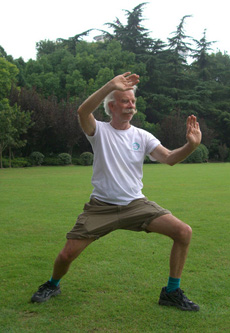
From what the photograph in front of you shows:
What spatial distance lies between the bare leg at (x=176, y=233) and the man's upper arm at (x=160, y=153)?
2.02 feet

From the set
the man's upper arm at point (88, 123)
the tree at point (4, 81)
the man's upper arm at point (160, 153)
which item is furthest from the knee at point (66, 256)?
the tree at point (4, 81)

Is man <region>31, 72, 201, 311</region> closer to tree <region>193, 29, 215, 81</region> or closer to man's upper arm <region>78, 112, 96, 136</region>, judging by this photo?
man's upper arm <region>78, 112, 96, 136</region>

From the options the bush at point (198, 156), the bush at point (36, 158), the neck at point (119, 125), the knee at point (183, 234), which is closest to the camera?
the knee at point (183, 234)

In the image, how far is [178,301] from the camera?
3936mm

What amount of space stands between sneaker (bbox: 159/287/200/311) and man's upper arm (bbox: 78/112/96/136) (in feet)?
6.18

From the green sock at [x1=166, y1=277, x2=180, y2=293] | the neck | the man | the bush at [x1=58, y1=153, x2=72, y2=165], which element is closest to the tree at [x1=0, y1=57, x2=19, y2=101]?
the bush at [x1=58, y1=153, x2=72, y2=165]

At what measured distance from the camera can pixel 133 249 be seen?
20.3 ft

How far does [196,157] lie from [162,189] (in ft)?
95.8

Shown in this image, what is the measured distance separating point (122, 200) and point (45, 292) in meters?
1.34

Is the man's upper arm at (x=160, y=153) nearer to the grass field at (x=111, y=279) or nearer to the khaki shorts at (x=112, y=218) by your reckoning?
the khaki shorts at (x=112, y=218)

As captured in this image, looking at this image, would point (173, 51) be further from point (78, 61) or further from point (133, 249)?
point (133, 249)

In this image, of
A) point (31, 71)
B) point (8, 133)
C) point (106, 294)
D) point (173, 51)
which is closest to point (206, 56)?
point (173, 51)

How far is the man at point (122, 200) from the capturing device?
3.92 m

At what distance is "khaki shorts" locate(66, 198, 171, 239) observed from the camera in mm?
3950
